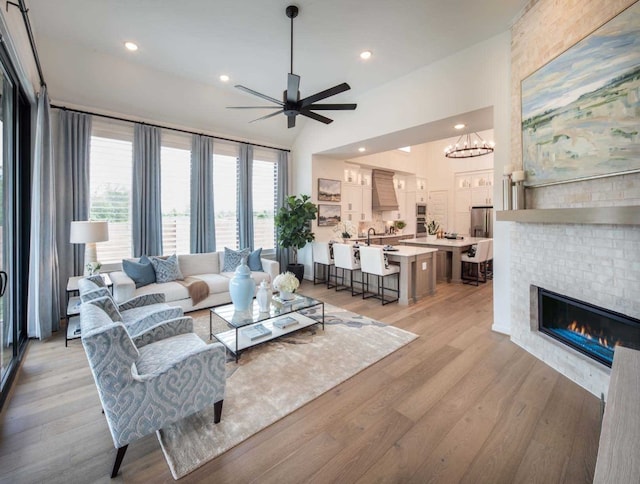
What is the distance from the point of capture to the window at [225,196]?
572 cm

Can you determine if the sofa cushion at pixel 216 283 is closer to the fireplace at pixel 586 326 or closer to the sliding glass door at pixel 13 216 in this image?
the sliding glass door at pixel 13 216

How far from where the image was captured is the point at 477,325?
396cm

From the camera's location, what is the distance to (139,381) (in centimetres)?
168

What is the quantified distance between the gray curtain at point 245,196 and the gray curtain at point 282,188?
0.77m

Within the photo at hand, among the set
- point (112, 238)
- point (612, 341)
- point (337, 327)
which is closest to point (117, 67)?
point (112, 238)

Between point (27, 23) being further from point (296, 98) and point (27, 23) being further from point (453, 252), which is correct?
point (453, 252)

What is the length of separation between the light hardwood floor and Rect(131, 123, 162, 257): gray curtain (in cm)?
211

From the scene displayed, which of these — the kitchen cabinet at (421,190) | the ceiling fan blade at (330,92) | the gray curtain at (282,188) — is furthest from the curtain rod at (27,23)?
the kitchen cabinet at (421,190)

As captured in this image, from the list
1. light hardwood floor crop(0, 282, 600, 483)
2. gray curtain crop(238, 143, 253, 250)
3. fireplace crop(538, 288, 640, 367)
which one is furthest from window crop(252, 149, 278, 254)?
fireplace crop(538, 288, 640, 367)

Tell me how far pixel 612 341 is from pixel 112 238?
20.0ft

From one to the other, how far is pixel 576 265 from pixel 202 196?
5.38m

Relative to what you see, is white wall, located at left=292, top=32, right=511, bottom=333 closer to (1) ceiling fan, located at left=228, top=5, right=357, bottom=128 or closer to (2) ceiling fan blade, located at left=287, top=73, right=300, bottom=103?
(1) ceiling fan, located at left=228, top=5, right=357, bottom=128

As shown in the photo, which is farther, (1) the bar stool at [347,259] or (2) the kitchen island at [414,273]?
(1) the bar stool at [347,259]

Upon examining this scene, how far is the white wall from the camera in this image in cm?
359
